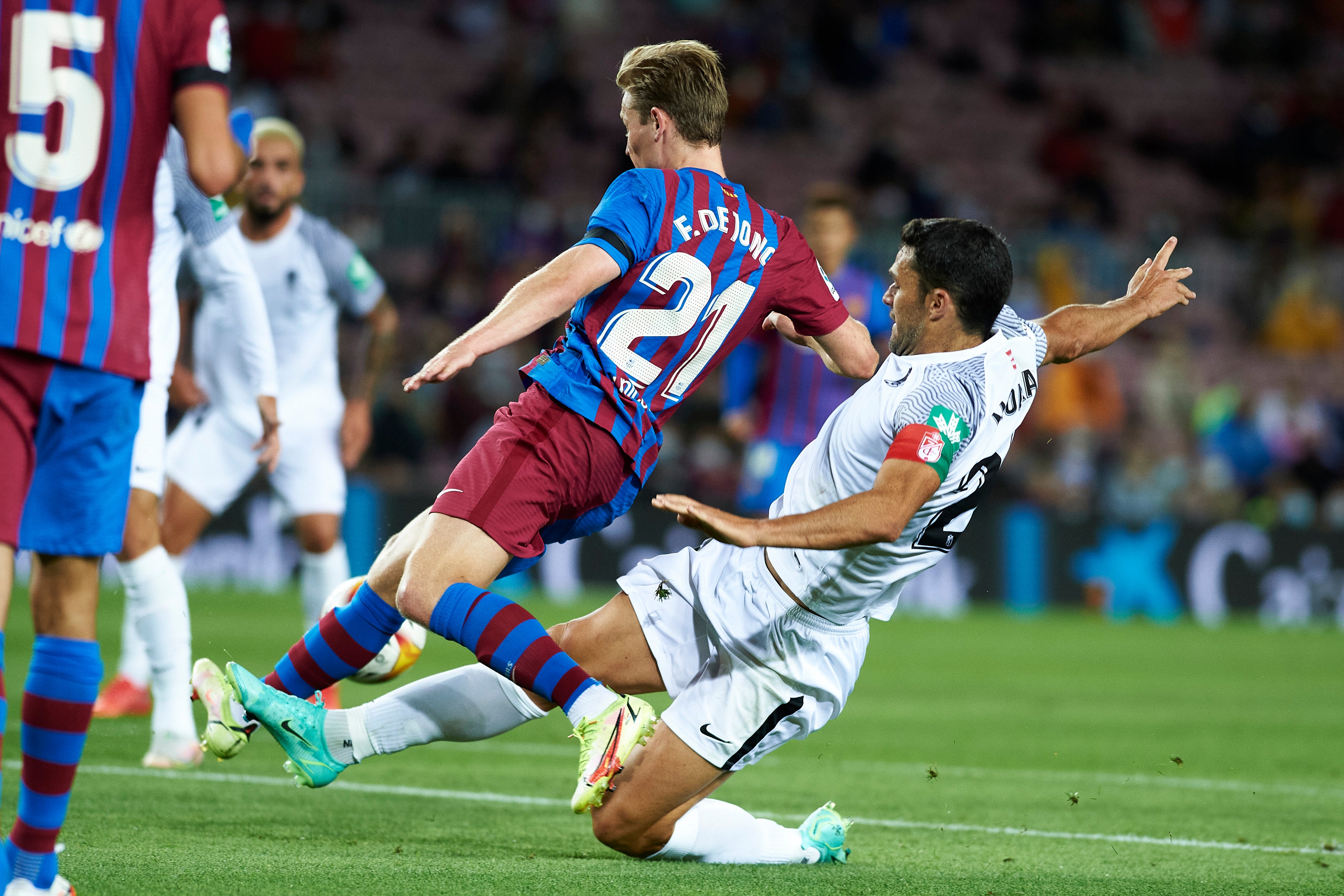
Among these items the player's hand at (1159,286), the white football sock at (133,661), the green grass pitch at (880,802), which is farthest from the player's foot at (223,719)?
the player's hand at (1159,286)

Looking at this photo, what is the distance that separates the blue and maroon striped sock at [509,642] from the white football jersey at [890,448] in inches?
28.6

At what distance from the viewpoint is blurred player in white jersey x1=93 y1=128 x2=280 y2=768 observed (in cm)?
537

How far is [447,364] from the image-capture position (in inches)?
141

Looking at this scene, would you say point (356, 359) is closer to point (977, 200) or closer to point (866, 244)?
point (866, 244)

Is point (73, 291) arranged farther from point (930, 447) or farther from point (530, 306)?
point (930, 447)

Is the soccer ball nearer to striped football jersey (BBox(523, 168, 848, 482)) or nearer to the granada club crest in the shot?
striped football jersey (BBox(523, 168, 848, 482))

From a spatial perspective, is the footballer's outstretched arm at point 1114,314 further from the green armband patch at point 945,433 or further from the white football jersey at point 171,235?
the white football jersey at point 171,235

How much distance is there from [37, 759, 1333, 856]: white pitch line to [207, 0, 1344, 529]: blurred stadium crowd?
9.36 m

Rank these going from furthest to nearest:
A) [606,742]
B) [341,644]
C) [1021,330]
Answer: [1021,330] < [341,644] < [606,742]

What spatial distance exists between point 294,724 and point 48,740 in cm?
102

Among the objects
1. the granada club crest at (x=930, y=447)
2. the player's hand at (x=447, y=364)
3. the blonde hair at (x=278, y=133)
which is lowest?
the granada club crest at (x=930, y=447)

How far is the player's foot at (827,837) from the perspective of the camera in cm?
463

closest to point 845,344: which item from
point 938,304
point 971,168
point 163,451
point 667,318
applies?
point 938,304

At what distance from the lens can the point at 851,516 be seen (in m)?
3.79
